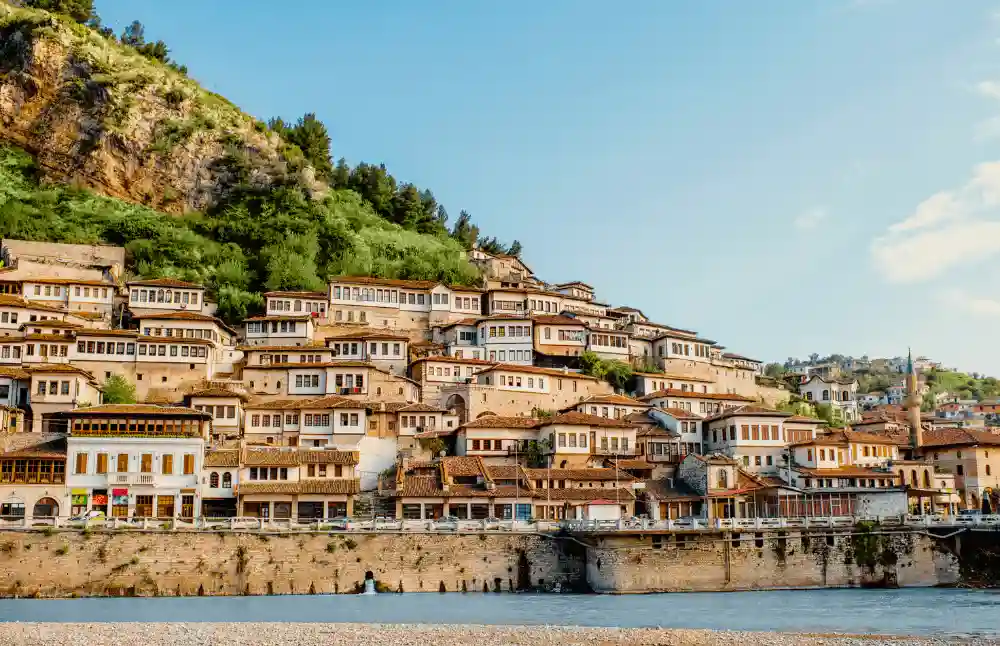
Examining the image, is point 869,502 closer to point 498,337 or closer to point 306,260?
point 498,337

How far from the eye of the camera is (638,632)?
35.9 meters

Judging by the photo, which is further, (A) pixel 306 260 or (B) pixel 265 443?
(A) pixel 306 260

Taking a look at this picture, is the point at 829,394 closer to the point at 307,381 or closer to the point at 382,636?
the point at 307,381

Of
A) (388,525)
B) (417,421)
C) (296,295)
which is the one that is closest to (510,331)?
(417,421)

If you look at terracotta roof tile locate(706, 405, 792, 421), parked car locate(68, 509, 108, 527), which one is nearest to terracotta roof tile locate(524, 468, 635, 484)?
terracotta roof tile locate(706, 405, 792, 421)

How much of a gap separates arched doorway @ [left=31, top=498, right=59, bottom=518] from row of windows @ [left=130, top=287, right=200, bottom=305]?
93.7ft

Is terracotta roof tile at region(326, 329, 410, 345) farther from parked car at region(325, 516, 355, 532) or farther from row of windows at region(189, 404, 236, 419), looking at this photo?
parked car at region(325, 516, 355, 532)

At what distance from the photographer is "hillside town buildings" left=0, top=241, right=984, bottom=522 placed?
57156 mm

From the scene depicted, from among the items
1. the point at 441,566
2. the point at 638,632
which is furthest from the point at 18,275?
the point at 638,632

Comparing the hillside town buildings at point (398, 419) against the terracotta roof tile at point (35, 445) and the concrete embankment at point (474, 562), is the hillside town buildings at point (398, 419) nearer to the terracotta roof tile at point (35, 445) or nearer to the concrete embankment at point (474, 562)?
the terracotta roof tile at point (35, 445)

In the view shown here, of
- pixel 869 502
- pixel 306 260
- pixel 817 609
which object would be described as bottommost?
pixel 817 609

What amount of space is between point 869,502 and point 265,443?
37.3m

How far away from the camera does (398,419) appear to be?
67500 millimetres

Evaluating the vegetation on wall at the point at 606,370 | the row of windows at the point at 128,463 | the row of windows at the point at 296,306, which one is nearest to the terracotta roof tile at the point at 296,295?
the row of windows at the point at 296,306
